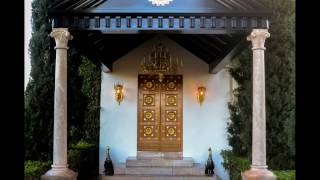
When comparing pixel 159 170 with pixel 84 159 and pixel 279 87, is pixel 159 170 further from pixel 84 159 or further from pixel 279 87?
pixel 279 87

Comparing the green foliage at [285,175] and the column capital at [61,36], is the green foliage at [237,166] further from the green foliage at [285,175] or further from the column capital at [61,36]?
the column capital at [61,36]

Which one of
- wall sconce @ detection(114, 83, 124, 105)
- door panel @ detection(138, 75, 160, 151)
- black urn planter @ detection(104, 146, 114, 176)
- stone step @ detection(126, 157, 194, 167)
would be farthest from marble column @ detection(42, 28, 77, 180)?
door panel @ detection(138, 75, 160, 151)

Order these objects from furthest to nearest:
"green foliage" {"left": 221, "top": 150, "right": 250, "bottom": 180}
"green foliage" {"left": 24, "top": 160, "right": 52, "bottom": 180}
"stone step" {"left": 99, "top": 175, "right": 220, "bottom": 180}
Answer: "stone step" {"left": 99, "top": 175, "right": 220, "bottom": 180}
"green foliage" {"left": 221, "top": 150, "right": 250, "bottom": 180}
"green foliage" {"left": 24, "top": 160, "right": 52, "bottom": 180}

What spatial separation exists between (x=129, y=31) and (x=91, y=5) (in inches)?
35.7

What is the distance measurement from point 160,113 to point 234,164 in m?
3.42

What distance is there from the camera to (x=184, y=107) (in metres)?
14.1

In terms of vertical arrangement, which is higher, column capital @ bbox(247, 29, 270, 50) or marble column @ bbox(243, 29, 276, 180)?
column capital @ bbox(247, 29, 270, 50)

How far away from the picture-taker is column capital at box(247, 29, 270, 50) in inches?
353

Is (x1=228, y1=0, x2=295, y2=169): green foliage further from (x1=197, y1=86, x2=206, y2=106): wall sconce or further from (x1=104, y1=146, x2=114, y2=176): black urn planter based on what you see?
(x1=104, y1=146, x2=114, y2=176): black urn planter

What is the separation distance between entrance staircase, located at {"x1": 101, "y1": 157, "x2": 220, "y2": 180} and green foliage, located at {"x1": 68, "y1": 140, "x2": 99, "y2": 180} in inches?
26.1

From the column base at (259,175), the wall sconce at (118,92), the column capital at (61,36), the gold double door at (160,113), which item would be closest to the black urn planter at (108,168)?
the gold double door at (160,113)

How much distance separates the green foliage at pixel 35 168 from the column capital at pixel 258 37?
494 cm

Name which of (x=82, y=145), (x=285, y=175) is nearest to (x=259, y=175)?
(x=285, y=175)
